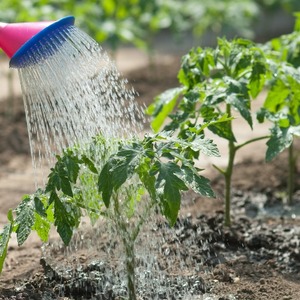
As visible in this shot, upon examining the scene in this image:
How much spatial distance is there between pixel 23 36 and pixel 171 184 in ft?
3.16

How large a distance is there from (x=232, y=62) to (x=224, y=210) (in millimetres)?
1035

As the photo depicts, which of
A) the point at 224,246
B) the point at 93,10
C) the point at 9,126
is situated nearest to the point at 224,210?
the point at 224,246

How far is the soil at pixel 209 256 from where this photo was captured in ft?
14.3

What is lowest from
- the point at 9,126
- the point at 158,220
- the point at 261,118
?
the point at 158,220

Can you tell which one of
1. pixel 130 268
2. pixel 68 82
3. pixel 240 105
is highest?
pixel 68 82

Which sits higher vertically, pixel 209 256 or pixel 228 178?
pixel 228 178

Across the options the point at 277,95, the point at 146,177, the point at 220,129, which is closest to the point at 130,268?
the point at 146,177

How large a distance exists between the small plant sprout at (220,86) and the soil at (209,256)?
307 mm

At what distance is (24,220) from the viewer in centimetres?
379

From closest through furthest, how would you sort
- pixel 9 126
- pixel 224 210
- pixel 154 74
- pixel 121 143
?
pixel 121 143, pixel 224 210, pixel 9 126, pixel 154 74

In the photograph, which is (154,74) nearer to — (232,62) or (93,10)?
(93,10)

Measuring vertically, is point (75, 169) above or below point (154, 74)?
below

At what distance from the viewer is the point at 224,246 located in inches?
194

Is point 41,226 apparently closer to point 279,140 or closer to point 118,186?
point 118,186
